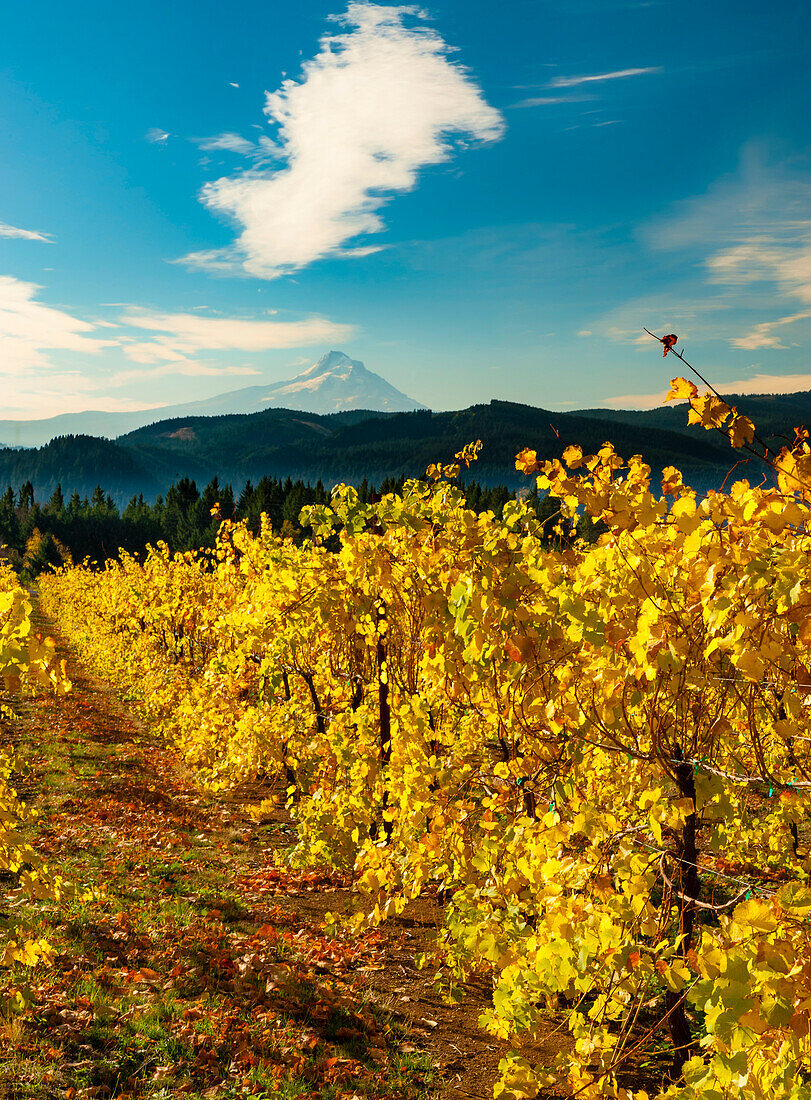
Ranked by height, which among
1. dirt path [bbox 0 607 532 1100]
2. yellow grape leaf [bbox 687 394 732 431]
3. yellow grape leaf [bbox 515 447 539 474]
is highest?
yellow grape leaf [bbox 687 394 732 431]

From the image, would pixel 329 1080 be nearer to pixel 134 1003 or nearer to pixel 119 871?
pixel 134 1003

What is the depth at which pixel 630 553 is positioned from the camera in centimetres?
271

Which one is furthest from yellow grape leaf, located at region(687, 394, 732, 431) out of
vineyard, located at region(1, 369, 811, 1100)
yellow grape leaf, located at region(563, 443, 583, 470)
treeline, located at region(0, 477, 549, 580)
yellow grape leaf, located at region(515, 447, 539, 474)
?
treeline, located at region(0, 477, 549, 580)

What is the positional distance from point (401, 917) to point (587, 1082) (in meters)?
4.95

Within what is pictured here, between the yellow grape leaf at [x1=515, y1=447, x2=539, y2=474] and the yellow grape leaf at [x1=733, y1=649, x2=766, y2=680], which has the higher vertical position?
the yellow grape leaf at [x1=515, y1=447, x2=539, y2=474]

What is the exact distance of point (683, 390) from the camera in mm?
2393

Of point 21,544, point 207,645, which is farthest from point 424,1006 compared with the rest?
point 21,544

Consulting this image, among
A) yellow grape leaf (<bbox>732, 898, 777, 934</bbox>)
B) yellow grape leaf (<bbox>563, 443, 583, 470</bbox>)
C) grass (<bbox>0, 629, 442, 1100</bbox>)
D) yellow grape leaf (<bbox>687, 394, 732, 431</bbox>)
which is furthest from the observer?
grass (<bbox>0, 629, 442, 1100</bbox>)

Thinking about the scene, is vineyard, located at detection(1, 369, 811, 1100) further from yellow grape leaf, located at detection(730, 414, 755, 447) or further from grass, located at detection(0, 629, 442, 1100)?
grass, located at detection(0, 629, 442, 1100)

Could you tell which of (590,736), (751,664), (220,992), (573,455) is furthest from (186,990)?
(751,664)

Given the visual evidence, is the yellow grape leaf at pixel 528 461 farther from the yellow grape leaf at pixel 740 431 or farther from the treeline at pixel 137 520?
the treeline at pixel 137 520

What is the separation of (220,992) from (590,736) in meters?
4.39

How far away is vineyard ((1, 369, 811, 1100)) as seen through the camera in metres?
2.08

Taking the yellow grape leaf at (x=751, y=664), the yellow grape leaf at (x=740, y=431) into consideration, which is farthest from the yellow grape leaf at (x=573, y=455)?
the yellow grape leaf at (x=751, y=664)
